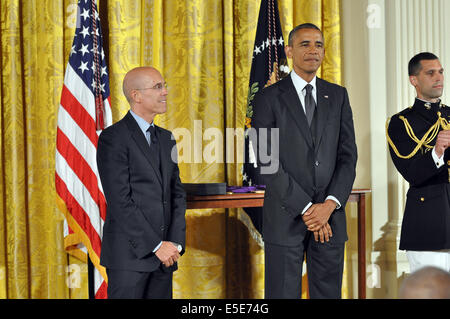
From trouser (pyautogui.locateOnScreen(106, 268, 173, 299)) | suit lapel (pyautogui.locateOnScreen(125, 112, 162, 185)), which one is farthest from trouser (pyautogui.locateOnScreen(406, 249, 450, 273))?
suit lapel (pyautogui.locateOnScreen(125, 112, 162, 185))

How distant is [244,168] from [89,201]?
1.15 m

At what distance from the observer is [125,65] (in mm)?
3910

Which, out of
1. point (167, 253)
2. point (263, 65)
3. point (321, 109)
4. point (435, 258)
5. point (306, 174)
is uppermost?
point (263, 65)

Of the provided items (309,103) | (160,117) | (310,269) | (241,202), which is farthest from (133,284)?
(160,117)

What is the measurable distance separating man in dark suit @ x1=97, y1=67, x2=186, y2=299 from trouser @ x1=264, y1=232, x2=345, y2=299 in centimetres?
50

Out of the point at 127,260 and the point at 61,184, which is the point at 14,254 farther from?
the point at 127,260

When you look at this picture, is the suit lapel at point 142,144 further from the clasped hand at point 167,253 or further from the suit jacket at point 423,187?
the suit jacket at point 423,187

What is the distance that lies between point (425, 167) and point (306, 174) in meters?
0.91

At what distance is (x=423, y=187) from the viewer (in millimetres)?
3203

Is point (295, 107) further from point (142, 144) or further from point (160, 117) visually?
point (160, 117)

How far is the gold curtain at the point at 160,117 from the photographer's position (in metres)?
3.73

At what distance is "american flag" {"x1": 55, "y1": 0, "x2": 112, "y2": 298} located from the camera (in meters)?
3.41

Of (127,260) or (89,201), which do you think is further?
(89,201)
